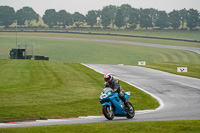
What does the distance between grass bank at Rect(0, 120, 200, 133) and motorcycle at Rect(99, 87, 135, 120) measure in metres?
1.66

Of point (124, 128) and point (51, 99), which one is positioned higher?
point (124, 128)

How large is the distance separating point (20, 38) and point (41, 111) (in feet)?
343

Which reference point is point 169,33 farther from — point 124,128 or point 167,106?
point 124,128

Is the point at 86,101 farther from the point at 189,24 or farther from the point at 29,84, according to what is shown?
the point at 189,24

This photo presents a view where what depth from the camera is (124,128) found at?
12312 millimetres

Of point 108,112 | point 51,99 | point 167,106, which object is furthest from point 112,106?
point 51,99

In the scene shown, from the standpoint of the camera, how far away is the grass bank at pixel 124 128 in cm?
1182

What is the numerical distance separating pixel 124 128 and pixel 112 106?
9.13 feet

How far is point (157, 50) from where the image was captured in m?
99.1

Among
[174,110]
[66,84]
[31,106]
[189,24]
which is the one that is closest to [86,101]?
[31,106]

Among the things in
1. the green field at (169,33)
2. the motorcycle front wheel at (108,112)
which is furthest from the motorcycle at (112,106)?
the green field at (169,33)

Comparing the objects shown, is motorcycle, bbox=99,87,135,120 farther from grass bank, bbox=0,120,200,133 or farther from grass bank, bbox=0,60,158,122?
grass bank, bbox=0,60,158,122

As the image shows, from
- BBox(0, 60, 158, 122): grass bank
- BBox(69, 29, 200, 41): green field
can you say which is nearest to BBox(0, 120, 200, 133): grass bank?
BBox(0, 60, 158, 122): grass bank

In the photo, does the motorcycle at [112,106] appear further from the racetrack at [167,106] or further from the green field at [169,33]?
the green field at [169,33]
